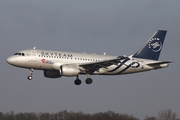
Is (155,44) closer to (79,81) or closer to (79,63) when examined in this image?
(79,81)

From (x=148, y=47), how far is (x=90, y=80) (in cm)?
1101

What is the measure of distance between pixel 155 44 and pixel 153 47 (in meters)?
0.71

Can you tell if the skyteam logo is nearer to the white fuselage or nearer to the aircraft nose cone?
the white fuselage

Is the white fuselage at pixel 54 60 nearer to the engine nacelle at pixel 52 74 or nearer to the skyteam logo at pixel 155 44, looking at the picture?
the engine nacelle at pixel 52 74

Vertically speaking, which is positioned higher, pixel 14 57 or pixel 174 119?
pixel 14 57

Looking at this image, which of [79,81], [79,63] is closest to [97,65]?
[79,63]

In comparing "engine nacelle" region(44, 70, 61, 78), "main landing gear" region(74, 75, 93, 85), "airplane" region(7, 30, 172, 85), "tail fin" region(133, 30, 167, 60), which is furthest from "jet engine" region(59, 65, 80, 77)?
"tail fin" region(133, 30, 167, 60)

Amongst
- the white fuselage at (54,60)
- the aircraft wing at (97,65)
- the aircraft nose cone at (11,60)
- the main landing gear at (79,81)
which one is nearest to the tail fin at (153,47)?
the white fuselage at (54,60)

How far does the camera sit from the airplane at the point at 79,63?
226 feet

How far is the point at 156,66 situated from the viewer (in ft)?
246

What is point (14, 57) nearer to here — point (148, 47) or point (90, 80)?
point (90, 80)

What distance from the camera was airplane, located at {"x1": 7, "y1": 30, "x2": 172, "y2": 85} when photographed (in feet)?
226

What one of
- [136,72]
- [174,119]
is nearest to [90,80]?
[136,72]

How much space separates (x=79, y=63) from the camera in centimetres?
7094
